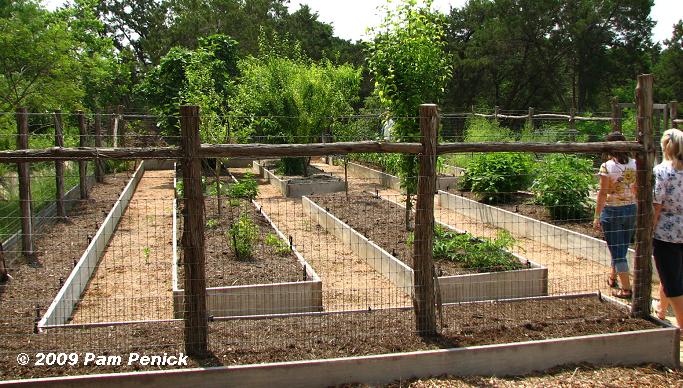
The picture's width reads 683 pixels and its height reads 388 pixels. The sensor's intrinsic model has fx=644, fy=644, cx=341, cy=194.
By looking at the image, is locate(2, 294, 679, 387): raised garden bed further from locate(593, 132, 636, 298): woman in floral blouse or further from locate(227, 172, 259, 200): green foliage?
locate(227, 172, 259, 200): green foliage

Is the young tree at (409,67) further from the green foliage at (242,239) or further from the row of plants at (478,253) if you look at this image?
the green foliage at (242,239)

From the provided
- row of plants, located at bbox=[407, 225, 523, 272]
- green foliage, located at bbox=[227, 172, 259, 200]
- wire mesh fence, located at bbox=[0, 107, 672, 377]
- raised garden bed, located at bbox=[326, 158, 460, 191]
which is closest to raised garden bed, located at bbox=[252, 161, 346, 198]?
wire mesh fence, located at bbox=[0, 107, 672, 377]

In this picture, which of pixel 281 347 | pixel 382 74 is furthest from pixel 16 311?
pixel 382 74

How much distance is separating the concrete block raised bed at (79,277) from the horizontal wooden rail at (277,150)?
141 cm

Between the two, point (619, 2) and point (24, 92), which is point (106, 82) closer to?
point (24, 92)

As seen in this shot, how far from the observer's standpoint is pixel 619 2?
32281 millimetres

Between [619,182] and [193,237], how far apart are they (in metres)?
4.73

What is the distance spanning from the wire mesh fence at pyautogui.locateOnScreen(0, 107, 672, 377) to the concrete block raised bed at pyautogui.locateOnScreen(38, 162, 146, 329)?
3 cm

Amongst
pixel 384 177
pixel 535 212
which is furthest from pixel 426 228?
pixel 384 177

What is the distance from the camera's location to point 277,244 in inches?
349

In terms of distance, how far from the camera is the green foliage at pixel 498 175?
1235 cm

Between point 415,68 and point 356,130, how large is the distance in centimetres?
1199

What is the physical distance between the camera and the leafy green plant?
8516 millimetres

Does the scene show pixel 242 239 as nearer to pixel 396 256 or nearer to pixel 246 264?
pixel 246 264
